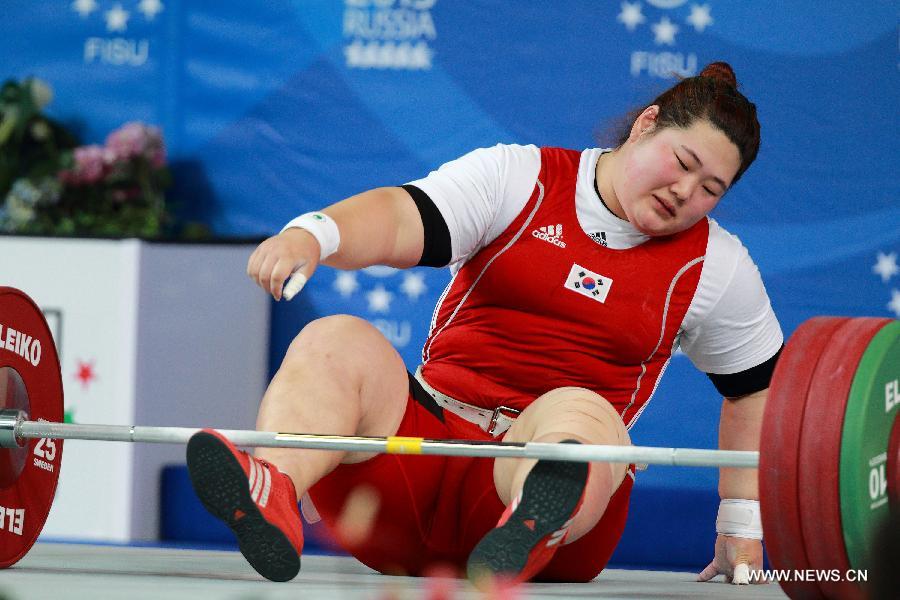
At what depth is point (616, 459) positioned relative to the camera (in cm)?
160

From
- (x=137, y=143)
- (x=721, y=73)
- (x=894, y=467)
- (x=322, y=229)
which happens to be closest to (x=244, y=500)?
(x=322, y=229)

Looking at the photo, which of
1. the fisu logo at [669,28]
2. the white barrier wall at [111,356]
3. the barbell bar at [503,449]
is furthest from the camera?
the fisu logo at [669,28]

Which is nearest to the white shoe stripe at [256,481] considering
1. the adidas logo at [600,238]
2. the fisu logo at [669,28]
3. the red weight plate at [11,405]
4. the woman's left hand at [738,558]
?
the red weight plate at [11,405]

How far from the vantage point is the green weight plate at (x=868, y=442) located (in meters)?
1.49

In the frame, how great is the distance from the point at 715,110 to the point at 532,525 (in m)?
0.80

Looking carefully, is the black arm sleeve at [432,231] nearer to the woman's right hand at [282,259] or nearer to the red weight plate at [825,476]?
the woman's right hand at [282,259]

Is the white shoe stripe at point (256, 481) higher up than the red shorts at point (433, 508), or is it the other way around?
the white shoe stripe at point (256, 481)

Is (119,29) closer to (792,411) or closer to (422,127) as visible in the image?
(422,127)

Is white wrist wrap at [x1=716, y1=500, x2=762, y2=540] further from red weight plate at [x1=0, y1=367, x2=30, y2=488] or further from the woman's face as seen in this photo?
red weight plate at [x1=0, y1=367, x2=30, y2=488]

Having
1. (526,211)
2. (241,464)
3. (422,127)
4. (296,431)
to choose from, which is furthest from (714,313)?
(422,127)

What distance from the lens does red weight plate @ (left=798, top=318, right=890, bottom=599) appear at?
1.49 meters

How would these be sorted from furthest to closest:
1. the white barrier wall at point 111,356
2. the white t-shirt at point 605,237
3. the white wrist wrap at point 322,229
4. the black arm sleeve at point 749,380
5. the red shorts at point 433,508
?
the white barrier wall at point 111,356 < the black arm sleeve at point 749,380 < the white t-shirt at point 605,237 < the red shorts at point 433,508 < the white wrist wrap at point 322,229

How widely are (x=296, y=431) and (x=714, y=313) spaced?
2.43 feet

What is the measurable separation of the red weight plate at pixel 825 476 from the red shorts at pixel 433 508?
474mm
